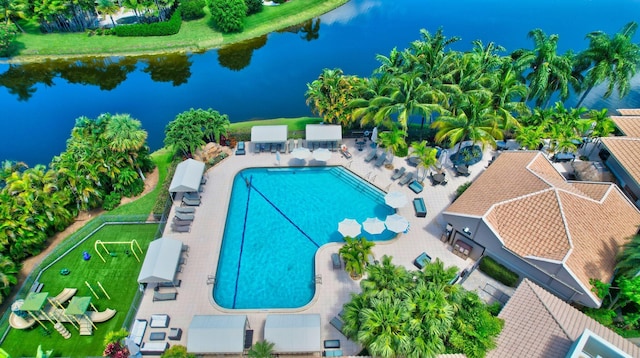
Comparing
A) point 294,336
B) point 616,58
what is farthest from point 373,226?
point 616,58

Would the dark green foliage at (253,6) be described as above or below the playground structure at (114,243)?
above

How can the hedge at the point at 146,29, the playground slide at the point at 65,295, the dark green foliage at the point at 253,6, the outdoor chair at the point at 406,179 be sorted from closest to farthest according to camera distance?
the playground slide at the point at 65,295, the outdoor chair at the point at 406,179, the hedge at the point at 146,29, the dark green foliage at the point at 253,6

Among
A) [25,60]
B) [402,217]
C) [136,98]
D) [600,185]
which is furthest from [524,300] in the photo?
[25,60]

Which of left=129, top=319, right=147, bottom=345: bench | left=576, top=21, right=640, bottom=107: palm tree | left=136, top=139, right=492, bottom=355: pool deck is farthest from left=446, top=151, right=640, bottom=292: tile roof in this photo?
left=129, top=319, right=147, bottom=345: bench

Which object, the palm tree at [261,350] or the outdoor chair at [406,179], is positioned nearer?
the palm tree at [261,350]

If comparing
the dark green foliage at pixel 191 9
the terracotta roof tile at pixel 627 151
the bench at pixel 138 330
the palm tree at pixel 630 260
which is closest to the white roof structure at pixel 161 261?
the bench at pixel 138 330

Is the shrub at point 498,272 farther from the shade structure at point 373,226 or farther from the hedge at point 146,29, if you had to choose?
the hedge at point 146,29
